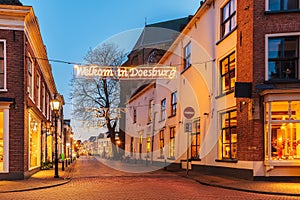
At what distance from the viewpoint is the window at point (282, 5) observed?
1725cm

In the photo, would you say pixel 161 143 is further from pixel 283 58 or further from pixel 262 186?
pixel 262 186

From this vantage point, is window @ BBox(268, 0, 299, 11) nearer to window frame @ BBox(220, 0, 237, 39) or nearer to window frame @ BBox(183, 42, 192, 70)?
window frame @ BBox(220, 0, 237, 39)

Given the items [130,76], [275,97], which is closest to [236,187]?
[275,97]

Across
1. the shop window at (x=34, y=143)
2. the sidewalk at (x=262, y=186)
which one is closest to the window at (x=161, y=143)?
the shop window at (x=34, y=143)

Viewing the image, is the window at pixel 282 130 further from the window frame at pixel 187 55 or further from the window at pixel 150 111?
the window at pixel 150 111

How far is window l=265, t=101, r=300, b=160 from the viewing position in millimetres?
16766

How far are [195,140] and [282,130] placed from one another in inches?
349

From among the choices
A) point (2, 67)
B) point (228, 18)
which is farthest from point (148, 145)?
point (2, 67)

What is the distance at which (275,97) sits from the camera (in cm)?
1655

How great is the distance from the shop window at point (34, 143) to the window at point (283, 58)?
12.0 m

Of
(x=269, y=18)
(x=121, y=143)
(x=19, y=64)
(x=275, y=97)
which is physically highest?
(x=269, y=18)

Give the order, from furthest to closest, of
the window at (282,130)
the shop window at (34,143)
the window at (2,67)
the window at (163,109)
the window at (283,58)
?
1. the window at (163,109)
2. the shop window at (34,143)
3. the window at (2,67)
4. the window at (283,58)
5. the window at (282,130)

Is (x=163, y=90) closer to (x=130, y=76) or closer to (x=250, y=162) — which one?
(x=130, y=76)

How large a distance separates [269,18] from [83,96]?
32730 mm
